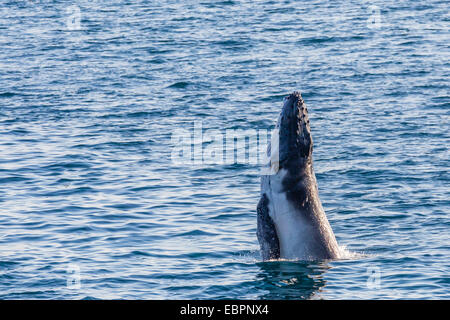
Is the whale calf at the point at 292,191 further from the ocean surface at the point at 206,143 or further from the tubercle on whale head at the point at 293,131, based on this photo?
the ocean surface at the point at 206,143

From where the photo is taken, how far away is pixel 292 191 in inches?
790

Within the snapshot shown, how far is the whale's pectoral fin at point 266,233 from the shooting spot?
20.1m

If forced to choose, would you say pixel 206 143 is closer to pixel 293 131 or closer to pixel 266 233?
pixel 266 233

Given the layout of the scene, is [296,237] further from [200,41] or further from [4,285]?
[200,41]

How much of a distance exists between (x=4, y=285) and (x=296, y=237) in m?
6.41

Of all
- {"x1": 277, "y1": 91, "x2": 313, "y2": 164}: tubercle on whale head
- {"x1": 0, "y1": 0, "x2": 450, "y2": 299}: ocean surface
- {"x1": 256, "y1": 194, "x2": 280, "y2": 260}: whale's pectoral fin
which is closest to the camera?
{"x1": 277, "y1": 91, "x2": 313, "y2": 164}: tubercle on whale head

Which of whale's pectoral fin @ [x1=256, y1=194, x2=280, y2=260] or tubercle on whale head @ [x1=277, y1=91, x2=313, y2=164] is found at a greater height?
tubercle on whale head @ [x1=277, y1=91, x2=313, y2=164]

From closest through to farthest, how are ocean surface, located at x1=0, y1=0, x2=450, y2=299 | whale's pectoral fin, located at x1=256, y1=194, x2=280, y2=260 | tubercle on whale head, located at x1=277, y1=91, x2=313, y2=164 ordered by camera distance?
1. tubercle on whale head, located at x1=277, y1=91, x2=313, y2=164
2. whale's pectoral fin, located at x1=256, y1=194, x2=280, y2=260
3. ocean surface, located at x1=0, y1=0, x2=450, y2=299

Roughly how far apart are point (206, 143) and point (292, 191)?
45.9ft

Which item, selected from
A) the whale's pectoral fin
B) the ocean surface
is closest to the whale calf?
the whale's pectoral fin

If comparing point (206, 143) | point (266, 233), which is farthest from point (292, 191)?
point (206, 143)

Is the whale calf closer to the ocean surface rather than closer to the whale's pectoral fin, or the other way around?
the whale's pectoral fin

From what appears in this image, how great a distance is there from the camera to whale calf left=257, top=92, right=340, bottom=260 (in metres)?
20.0
